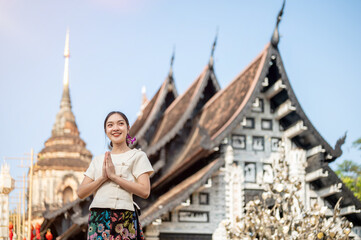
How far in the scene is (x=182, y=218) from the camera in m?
16.6

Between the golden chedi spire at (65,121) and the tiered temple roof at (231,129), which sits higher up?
the golden chedi spire at (65,121)

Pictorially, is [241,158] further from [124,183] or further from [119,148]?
[124,183]

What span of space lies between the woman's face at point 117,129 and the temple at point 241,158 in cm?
1178

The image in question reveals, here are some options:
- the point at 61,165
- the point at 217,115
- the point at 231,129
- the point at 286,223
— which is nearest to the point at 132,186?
the point at 286,223

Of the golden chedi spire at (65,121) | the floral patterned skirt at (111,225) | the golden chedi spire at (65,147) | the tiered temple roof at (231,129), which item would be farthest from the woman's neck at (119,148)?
the golden chedi spire at (65,121)

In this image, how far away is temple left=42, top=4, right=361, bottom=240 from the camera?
16578mm

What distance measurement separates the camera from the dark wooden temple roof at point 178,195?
15343mm

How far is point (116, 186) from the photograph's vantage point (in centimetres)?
398

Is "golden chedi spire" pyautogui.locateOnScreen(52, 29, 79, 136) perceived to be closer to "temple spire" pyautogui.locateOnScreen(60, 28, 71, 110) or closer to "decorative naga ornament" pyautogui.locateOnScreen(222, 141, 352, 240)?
"temple spire" pyautogui.locateOnScreen(60, 28, 71, 110)

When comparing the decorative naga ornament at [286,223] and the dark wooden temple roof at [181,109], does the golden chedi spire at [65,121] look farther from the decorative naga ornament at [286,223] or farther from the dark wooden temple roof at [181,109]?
the decorative naga ornament at [286,223]

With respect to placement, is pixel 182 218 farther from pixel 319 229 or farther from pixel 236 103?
pixel 319 229

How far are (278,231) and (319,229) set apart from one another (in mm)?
805

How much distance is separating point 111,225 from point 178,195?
11.9 meters

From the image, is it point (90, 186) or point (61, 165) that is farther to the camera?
point (61, 165)
